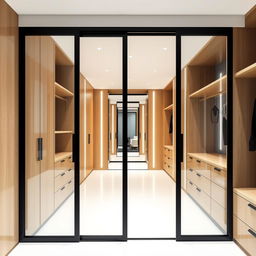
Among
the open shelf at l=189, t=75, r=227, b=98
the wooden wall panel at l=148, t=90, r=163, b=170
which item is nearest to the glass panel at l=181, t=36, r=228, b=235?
the open shelf at l=189, t=75, r=227, b=98

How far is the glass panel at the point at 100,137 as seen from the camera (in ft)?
12.5

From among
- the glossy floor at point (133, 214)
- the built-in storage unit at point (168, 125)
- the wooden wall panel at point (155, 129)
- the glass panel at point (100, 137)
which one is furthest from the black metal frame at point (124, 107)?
the wooden wall panel at point (155, 129)

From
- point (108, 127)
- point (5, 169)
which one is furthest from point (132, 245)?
point (108, 127)

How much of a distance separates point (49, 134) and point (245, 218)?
244 centimetres

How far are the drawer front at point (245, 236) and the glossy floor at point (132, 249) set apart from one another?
0.37 feet

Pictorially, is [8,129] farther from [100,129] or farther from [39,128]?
[100,129]

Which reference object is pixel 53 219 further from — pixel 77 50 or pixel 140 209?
pixel 77 50

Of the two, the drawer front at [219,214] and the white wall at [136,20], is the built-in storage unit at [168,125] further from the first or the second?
the white wall at [136,20]

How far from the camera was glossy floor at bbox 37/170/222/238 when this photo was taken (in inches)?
127

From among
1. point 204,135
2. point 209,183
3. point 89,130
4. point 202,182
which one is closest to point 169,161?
point 89,130

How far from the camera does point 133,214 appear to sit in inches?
155

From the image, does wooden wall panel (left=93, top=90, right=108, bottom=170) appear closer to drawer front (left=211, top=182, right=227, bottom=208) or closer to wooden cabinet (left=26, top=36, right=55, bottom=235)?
wooden cabinet (left=26, top=36, right=55, bottom=235)

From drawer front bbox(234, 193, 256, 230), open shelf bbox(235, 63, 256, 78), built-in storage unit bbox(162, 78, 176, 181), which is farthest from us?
built-in storage unit bbox(162, 78, 176, 181)
